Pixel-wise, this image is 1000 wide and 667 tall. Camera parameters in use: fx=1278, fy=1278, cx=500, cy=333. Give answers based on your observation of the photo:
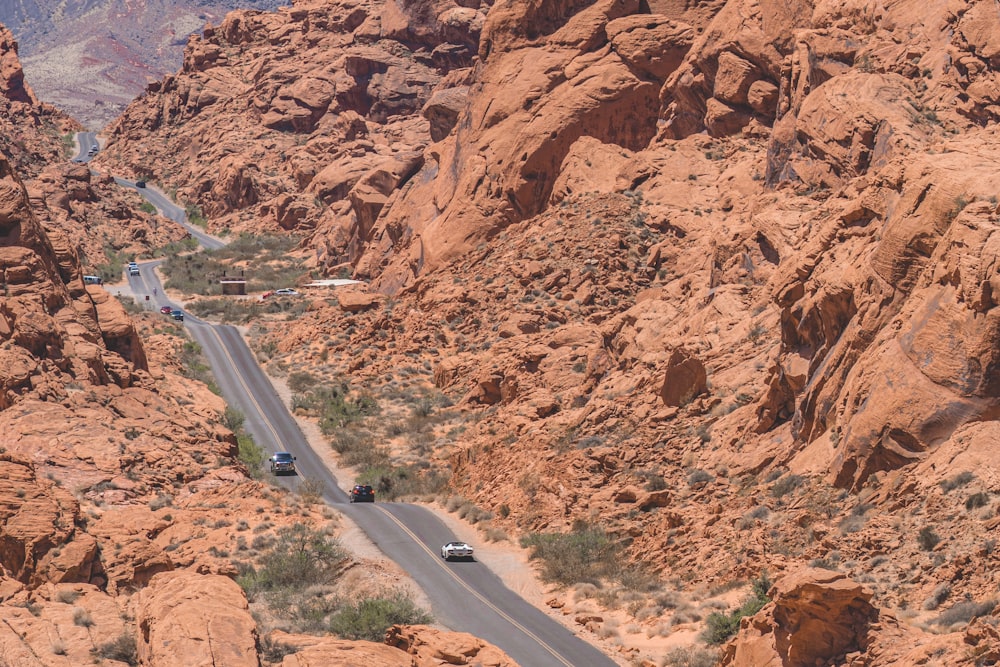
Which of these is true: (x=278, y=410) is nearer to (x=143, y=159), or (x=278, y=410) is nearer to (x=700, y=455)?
(x=700, y=455)

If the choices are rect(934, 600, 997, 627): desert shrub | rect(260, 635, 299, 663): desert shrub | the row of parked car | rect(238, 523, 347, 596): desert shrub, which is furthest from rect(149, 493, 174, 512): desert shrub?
the row of parked car

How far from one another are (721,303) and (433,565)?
47.2ft

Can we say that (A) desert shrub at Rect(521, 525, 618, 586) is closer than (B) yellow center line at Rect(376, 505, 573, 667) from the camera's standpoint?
No

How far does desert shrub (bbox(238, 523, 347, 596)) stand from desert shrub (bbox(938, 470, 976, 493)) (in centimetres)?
1591

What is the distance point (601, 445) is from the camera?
140ft

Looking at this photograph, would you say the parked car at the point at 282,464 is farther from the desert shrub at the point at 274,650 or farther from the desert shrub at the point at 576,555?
the desert shrub at the point at 274,650

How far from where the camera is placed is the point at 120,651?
21266mm

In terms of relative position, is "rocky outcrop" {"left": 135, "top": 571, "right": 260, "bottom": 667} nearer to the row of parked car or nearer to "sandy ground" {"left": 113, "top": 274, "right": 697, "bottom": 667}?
"sandy ground" {"left": 113, "top": 274, "right": 697, "bottom": 667}

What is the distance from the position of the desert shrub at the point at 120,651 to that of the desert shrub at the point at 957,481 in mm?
16397

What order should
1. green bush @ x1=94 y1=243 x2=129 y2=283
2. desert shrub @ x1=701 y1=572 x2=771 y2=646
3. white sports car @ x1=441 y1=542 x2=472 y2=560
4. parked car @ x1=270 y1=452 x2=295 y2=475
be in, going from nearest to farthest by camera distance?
desert shrub @ x1=701 y1=572 x2=771 y2=646 → white sports car @ x1=441 y1=542 x2=472 y2=560 → parked car @ x1=270 y1=452 x2=295 y2=475 → green bush @ x1=94 y1=243 x2=129 y2=283

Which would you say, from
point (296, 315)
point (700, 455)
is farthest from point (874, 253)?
point (296, 315)

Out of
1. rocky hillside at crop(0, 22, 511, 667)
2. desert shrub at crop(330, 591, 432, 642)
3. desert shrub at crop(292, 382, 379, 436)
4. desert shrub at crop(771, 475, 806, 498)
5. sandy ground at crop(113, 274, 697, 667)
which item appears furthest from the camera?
desert shrub at crop(292, 382, 379, 436)

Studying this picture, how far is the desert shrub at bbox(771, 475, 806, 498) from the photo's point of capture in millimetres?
32156

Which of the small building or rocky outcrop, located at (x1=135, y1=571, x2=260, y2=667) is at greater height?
rocky outcrop, located at (x1=135, y1=571, x2=260, y2=667)
